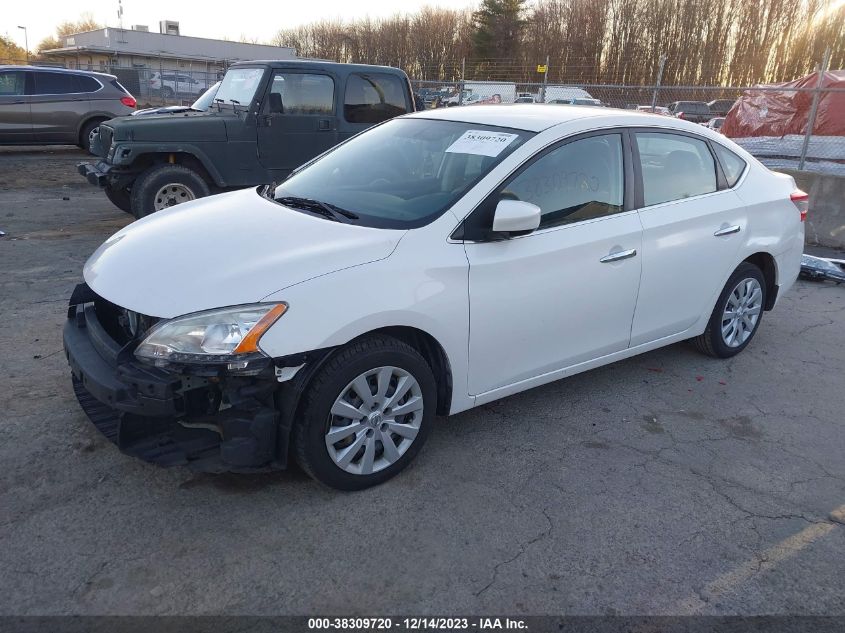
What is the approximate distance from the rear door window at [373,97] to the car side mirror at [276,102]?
31.1 inches

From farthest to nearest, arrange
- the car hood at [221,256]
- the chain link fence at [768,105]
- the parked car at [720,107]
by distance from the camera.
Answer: the parked car at [720,107] → the chain link fence at [768,105] → the car hood at [221,256]

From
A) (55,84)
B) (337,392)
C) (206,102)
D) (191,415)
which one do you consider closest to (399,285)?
(337,392)

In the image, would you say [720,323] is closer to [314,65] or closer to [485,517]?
[485,517]

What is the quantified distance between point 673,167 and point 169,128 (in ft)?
18.3

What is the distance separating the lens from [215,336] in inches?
105

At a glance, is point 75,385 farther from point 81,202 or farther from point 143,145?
point 81,202

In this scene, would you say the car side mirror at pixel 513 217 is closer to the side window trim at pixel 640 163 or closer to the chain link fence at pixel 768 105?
the side window trim at pixel 640 163

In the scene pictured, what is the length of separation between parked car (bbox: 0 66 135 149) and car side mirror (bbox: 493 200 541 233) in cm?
1302

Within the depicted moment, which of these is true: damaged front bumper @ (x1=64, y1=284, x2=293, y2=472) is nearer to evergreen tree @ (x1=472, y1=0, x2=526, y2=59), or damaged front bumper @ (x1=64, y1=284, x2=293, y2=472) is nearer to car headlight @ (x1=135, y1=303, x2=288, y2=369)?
car headlight @ (x1=135, y1=303, x2=288, y2=369)

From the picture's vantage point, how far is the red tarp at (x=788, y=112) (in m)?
12.4

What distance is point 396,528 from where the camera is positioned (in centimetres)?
286

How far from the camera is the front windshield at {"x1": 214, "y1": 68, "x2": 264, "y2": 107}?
785 cm

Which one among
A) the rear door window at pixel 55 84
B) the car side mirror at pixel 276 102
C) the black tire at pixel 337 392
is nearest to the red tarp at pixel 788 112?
the car side mirror at pixel 276 102

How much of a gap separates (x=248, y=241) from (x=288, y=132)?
5.16 meters
